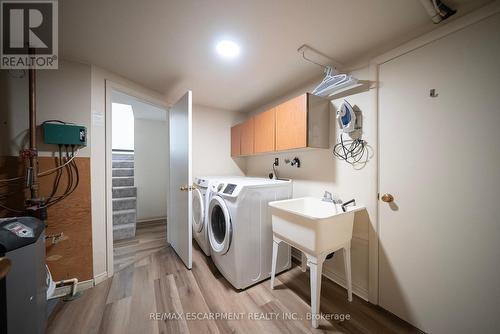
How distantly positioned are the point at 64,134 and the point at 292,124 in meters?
2.11

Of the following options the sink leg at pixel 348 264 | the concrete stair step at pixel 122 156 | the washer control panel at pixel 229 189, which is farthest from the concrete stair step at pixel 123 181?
the sink leg at pixel 348 264

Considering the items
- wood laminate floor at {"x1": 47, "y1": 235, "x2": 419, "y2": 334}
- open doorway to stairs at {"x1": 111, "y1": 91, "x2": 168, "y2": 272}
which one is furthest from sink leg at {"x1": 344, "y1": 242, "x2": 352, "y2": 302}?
open doorway to stairs at {"x1": 111, "y1": 91, "x2": 168, "y2": 272}

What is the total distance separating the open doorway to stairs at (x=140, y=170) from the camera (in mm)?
3098

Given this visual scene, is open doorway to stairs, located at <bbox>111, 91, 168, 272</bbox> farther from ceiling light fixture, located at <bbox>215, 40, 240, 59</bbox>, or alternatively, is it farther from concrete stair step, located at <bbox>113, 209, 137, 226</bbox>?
ceiling light fixture, located at <bbox>215, 40, 240, 59</bbox>

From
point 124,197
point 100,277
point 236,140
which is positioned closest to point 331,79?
point 236,140

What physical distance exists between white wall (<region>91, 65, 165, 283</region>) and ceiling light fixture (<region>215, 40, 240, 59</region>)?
1.26 meters

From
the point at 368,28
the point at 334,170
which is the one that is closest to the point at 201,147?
the point at 334,170

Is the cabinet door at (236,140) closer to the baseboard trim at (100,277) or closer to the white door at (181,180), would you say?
the white door at (181,180)

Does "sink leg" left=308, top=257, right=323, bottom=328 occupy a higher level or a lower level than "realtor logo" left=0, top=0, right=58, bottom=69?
lower

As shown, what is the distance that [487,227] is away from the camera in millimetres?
986

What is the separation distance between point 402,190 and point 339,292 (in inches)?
43.6

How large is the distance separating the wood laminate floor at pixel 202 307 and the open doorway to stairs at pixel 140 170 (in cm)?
137

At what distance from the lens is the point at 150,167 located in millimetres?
3859

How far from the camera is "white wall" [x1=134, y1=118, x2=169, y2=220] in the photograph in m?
3.74
